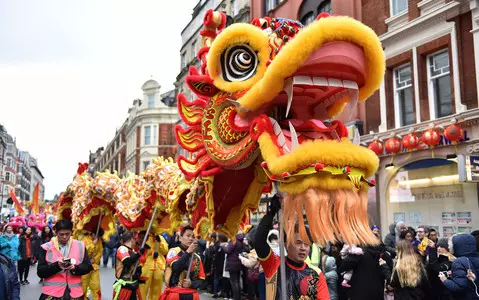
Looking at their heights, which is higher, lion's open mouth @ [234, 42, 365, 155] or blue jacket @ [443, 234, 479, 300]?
lion's open mouth @ [234, 42, 365, 155]

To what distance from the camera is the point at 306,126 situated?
11.1 feet

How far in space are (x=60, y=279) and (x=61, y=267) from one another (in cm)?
25

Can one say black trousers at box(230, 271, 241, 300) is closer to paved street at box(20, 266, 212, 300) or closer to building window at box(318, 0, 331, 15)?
paved street at box(20, 266, 212, 300)

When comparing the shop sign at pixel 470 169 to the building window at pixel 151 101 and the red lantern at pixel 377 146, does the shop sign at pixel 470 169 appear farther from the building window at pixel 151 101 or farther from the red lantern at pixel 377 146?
the building window at pixel 151 101

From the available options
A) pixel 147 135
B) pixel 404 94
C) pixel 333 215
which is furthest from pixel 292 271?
pixel 147 135

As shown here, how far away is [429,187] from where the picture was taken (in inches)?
452

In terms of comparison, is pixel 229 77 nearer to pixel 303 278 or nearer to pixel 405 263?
pixel 303 278

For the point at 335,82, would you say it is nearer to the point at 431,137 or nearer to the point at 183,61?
the point at 431,137

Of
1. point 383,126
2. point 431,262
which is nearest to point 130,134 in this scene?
point 383,126

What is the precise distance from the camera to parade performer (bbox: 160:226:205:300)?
4723 mm

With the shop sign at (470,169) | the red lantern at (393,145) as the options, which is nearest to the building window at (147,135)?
the red lantern at (393,145)

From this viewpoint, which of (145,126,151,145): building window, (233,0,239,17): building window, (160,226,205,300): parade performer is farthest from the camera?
(145,126,151,145): building window

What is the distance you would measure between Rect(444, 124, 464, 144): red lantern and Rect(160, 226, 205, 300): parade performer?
7.43m

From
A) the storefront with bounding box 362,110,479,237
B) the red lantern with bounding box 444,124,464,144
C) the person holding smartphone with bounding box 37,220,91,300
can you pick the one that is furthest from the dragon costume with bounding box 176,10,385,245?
the red lantern with bounding box 444,124,464,144
